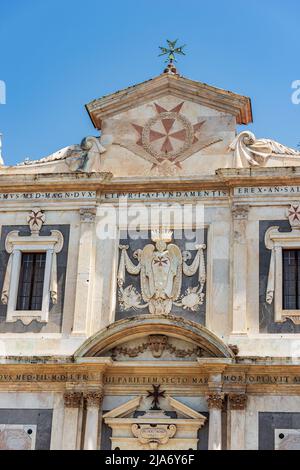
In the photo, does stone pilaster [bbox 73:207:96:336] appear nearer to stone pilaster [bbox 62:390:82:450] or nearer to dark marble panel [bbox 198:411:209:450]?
stone pilaster [bbox 62:390:82:450]

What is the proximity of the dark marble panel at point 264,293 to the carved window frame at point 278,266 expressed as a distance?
7 centimetres

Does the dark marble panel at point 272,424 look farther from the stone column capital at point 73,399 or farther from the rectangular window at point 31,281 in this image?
the rectangular window at point 31,281

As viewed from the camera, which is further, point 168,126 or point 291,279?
point 168,126

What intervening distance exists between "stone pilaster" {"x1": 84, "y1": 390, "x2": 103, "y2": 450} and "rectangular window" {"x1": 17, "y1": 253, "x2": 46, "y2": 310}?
2312mm

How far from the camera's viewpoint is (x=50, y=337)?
72.7 feet

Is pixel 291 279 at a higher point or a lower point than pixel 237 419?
higher

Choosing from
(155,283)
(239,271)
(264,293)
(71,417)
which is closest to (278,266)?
(264,293)

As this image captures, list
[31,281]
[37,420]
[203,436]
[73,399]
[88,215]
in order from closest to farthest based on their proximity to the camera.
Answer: [203,436] < [73,399] < [37,420] < [31,281] < [88,215]

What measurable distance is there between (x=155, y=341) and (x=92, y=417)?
1932mm

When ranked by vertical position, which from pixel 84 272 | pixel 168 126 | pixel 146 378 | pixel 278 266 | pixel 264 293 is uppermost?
pixel 168 126

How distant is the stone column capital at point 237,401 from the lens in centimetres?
2093

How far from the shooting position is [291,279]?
2211cm

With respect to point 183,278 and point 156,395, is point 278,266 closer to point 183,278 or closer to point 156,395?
point 183,278

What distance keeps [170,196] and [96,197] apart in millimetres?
1573
